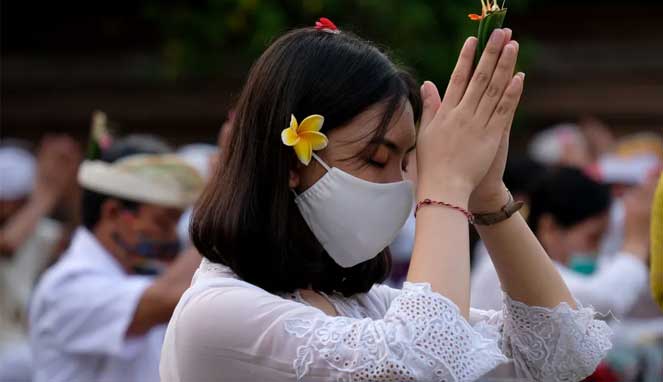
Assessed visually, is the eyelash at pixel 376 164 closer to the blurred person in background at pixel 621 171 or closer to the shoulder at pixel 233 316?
the shoulder at pixel 233 316

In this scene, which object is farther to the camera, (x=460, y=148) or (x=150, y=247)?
(x=150, y=247)

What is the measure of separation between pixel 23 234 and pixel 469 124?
5.04 metres

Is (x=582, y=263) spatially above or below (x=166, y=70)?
above

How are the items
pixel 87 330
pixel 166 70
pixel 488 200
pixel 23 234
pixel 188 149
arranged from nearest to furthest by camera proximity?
pixel 488 200 → pixel 87 330 → pixel 23 234 → pixel 188 149 → pixel 166 70

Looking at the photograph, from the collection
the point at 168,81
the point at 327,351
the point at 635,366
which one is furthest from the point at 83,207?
the point at 168,81

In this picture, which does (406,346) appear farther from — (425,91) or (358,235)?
(425,91)

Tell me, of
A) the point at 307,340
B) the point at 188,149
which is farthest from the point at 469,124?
the point at 188,149

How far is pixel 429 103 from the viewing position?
7.84ft

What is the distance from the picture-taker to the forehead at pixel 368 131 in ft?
7.79

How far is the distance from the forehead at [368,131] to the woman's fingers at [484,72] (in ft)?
0.50

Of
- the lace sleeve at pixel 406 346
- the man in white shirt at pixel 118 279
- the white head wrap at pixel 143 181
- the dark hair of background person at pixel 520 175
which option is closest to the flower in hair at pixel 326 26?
the lace sleeve at pixel 406 346

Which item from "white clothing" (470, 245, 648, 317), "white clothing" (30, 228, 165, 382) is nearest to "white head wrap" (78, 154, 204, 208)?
"white clothing" (30, 228, 165, 382)

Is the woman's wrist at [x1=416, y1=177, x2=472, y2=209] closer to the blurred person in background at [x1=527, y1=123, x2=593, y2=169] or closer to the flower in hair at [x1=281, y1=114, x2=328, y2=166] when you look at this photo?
the flower in hair at [x1=281, y1=114, x2=328, y2=166]

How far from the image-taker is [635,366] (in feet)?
17.7
